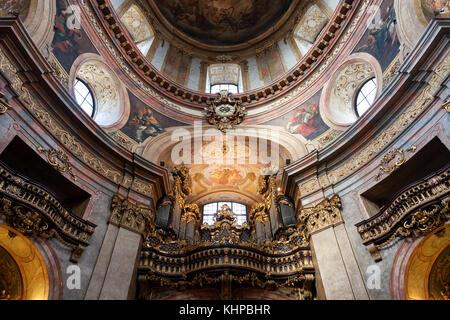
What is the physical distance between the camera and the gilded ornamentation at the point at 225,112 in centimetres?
1548

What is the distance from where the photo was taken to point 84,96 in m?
12.3

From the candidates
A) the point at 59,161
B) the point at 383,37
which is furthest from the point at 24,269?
the point at 383,37

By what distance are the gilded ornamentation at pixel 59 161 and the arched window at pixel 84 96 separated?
335 centimetres

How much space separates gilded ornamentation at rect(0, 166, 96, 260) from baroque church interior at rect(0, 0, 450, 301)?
39mm

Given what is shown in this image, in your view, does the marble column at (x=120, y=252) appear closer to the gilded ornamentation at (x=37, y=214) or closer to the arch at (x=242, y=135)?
the gilded ornamentation at (x=37, y=214)

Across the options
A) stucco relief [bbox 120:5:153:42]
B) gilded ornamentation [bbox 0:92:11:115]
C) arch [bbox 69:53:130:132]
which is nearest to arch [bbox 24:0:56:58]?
arch [bbox 69:53:130:132]

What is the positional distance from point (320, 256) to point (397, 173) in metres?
3.43

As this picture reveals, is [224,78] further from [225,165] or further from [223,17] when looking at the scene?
[225,165]

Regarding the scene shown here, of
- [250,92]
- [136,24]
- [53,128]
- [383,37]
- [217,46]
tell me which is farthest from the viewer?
[217,46]

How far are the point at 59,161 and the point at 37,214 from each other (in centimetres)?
203

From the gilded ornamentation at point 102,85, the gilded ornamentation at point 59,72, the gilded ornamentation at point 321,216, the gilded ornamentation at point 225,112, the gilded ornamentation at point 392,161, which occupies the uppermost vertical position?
the gilded ornamentation at point 225,112

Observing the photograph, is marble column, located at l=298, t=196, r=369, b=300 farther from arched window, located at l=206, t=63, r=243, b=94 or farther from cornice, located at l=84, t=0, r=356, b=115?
arched window, located at l=206, t=63, r=243, b=94

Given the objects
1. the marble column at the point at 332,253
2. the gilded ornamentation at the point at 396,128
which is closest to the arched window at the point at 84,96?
the marble column at the point at 332,253

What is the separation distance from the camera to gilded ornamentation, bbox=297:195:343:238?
9.88 meters
